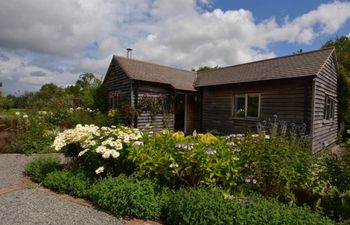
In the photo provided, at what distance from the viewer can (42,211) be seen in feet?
11.8

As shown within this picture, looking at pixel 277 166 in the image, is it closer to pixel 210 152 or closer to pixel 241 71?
pixel 210 152

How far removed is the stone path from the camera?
11.0 feet

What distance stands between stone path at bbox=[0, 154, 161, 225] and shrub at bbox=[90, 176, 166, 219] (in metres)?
0.13

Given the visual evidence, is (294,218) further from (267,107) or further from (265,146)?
(267,107)

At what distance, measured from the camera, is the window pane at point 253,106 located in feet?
36.7

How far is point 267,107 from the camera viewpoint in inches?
420

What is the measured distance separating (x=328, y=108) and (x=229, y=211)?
11.3 m

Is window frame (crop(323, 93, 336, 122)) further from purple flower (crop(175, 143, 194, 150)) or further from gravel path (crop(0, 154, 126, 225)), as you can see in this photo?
gravel path (crop(0, 154, 126, 225))

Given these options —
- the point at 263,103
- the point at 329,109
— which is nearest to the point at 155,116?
the point at 263,103

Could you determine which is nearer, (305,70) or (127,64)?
(305,70)

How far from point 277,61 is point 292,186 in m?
10.3

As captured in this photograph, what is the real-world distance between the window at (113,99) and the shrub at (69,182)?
10.1 meters

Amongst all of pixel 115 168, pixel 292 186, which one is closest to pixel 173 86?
pixel 115 168

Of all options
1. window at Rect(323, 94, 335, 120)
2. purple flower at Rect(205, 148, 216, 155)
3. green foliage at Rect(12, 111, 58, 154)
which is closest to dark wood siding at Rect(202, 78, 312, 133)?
window at Rect(323, 94, 335, 120)
